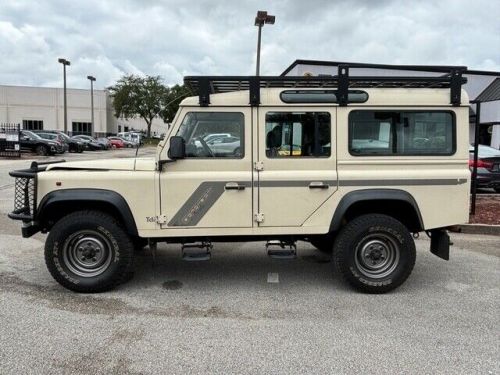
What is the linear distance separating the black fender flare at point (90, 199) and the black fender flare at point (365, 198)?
2.17 meters

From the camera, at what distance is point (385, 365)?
341cm

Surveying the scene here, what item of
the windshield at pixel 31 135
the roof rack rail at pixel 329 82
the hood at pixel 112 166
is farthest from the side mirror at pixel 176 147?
the windshield at pixel 31 135

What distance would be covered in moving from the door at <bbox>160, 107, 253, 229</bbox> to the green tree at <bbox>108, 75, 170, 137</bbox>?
208 ft

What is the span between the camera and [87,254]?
4867 millimetres

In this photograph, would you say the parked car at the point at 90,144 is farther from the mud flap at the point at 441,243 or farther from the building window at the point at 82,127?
the mud flap at the point at 441,243

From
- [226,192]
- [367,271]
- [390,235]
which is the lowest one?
[367,271]

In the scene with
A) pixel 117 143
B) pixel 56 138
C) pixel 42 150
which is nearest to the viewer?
pixel 42 150

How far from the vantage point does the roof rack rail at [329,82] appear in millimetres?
4746

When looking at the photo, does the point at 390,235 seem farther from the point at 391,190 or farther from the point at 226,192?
the point at 226,192

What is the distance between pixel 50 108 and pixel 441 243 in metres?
76.2

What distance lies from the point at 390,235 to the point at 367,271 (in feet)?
1.55

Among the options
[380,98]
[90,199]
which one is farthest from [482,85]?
[90,199]

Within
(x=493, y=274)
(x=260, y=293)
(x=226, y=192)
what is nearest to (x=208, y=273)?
(x=260, y=293)

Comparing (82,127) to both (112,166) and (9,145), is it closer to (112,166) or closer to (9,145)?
(9,145)
